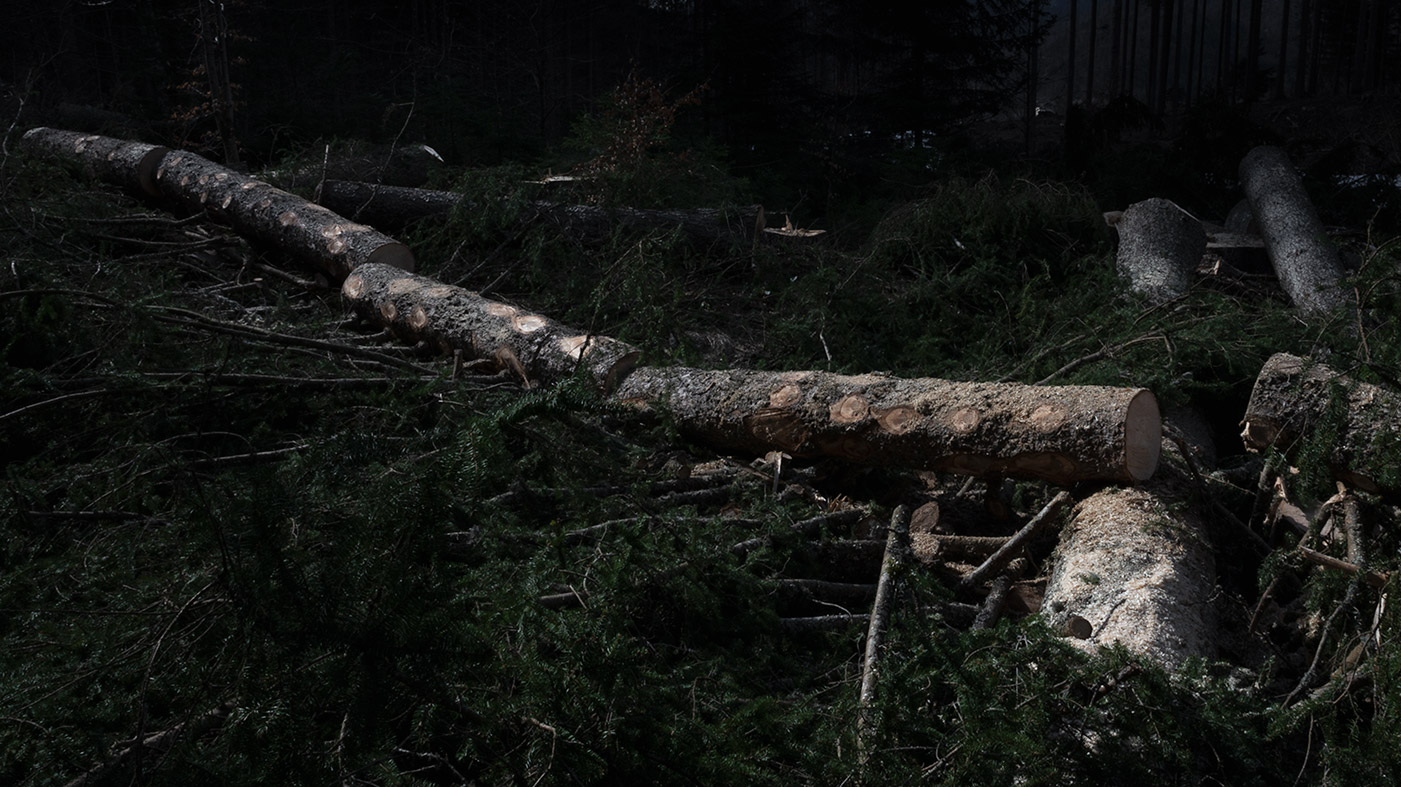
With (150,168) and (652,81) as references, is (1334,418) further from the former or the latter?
(652,81)

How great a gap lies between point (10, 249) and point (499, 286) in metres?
2.89

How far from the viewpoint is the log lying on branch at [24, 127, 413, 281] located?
673 centimetres

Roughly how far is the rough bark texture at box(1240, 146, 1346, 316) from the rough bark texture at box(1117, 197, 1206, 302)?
62 centimetres

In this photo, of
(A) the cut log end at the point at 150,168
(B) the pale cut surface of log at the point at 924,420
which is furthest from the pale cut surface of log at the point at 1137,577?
(A) the cut log end at the point at 150,168

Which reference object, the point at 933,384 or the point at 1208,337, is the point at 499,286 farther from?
the point at 1208,337

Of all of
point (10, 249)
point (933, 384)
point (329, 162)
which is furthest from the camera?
point (329, 162)

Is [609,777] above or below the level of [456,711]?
below

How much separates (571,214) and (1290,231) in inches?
234

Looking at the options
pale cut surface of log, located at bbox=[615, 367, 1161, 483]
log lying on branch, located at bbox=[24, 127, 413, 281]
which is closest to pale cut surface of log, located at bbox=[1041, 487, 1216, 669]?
pale cut surface of log, located at bbox=[615, 367, 1161, 483]

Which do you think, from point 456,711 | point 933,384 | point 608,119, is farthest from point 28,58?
point 456,711

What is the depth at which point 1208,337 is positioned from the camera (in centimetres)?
456

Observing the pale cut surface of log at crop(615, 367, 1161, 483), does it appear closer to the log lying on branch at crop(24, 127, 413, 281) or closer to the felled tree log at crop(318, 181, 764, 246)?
the felled tree log at crop(318, 181, 764, 246)

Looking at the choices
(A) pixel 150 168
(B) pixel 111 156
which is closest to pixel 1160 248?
(A) pixel 150 168

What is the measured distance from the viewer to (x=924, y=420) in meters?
3.87
